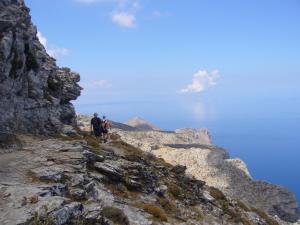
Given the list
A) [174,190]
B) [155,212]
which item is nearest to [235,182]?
[174,190]

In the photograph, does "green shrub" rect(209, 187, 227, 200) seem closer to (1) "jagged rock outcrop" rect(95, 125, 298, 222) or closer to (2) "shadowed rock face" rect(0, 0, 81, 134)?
(2) "shadowed rock face" rect(0, 0, 81, 134)

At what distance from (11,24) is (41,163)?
899cm

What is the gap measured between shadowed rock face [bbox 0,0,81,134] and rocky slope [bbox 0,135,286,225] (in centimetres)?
169

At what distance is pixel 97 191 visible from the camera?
19.5 m

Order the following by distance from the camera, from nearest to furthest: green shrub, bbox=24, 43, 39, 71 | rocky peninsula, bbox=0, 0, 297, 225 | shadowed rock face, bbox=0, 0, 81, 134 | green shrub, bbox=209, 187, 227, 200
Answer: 1. rocky peninsula, bbox=0, 0, 297, 225
2. shadowed rock face, bbox=0, 0, 81, 134
3. green shrub, bbox=24, 43, 39, 71
4. green shrub, bbox=209, 187, 227, 200

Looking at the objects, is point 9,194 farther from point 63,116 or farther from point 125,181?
point 63,116

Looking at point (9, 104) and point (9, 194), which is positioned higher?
point (9, 104)

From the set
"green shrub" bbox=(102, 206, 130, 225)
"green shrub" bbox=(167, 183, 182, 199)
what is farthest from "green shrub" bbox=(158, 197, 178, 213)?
"green shrub" bbox=(102, 206, 130, 225)

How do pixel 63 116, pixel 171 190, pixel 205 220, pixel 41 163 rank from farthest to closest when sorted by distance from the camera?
pixel 63 116
pixel 171 190
pixel 205 220
pixel 41 163

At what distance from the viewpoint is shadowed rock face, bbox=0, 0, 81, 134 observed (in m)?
24.9

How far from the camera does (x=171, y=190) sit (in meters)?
26.8

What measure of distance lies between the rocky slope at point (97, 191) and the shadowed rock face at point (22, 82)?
5.55 feet

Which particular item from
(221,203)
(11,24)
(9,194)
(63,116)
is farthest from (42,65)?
(9,194)

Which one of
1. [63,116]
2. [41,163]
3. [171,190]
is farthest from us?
[63,116]
